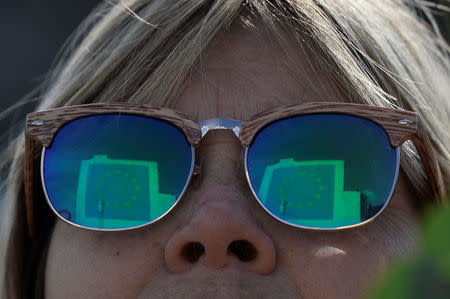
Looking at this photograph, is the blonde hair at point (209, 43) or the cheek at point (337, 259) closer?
the cheek at point (337, 259)

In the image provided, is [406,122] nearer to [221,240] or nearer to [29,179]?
[221,240]

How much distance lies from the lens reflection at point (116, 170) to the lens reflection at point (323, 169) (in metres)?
0.17

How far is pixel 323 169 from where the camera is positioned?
1.09m

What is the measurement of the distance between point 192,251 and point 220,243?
72mm

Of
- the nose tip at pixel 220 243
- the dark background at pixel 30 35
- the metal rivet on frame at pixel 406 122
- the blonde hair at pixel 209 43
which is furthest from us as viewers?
the dark background at pixel 30 35

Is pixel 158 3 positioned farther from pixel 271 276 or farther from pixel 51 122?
pixel 271 276

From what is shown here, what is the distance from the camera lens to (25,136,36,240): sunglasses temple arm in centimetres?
128

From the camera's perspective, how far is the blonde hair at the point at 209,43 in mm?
1230

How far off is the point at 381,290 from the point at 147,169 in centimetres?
105

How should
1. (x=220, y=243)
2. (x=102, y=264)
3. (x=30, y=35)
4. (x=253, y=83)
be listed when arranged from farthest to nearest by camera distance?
1. (x=30, y=35)
2. (x=253, y=83)
3. (x=102, y=264)
4. (x=220, y=243)

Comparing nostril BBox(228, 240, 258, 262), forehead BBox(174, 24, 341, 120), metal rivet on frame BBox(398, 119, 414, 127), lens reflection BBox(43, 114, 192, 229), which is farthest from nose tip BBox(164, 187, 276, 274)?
metal rivet on frame BBox(398, 119, 414, 127)

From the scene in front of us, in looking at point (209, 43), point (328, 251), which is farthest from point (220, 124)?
point (328, 251)

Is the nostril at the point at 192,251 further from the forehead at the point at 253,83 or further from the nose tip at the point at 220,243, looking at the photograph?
the forehead at the point at 253,83

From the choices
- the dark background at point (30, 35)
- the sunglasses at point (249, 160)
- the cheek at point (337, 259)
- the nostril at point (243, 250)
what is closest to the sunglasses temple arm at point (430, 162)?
the sunglasses at point (249, 160)
